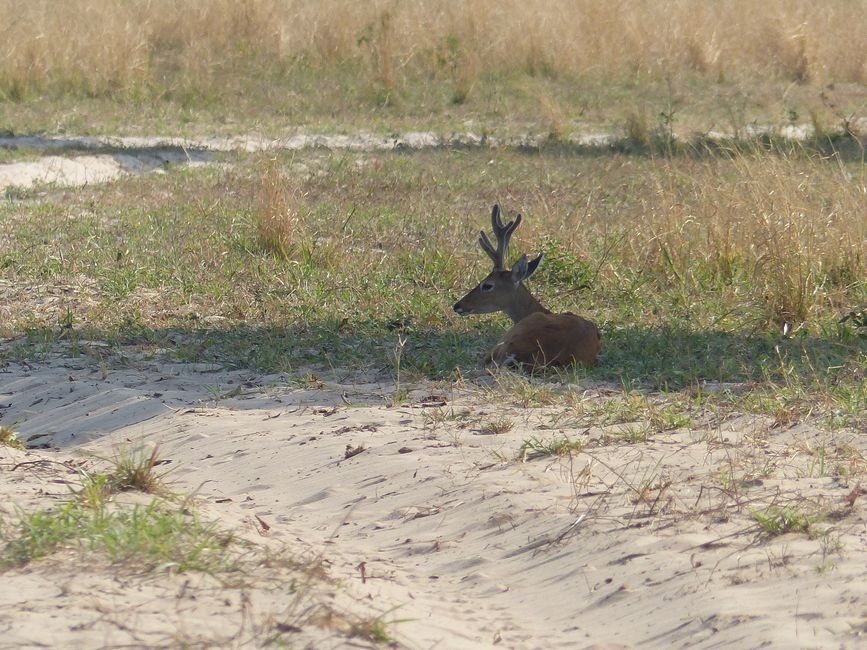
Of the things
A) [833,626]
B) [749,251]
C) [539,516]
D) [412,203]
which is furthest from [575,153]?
[833,626]

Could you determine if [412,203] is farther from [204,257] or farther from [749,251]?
[749,251]

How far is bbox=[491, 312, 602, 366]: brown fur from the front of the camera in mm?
6016

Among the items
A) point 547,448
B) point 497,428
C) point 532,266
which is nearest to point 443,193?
point 532,266

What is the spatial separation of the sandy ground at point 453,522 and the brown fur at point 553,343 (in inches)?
14.8

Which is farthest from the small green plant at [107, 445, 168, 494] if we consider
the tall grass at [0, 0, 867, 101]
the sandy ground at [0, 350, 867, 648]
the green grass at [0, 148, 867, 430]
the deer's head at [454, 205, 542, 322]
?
the tall grass at [0, 0, 867, 101]

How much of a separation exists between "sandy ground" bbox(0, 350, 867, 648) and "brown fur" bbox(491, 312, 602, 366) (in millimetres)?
377

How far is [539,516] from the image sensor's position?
4094 mm

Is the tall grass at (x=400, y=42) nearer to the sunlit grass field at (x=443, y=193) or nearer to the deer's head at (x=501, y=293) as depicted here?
the sunlit grass field at (x=443, y=193)

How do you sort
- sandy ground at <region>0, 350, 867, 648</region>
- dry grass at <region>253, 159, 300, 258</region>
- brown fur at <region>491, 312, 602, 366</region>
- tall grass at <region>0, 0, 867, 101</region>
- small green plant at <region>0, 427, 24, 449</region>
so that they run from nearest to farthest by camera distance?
1. sandy ground at <region>0, 350, 867, 648</region>
2. small green plant at <region>0, 427, 24, 449</region>
3. brown fur at <region>491, 312, 602, 366</region>
4. dry grass at <region>253, 159, 300, 258</region>
5. tall grass at <region>0, 0, 867, 101</region>

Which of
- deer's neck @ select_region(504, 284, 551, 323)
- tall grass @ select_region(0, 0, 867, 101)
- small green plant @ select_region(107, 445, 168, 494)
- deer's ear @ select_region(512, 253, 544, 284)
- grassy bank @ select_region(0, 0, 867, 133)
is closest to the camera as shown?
small green plant @ select_region(107, 445, 168, 494)

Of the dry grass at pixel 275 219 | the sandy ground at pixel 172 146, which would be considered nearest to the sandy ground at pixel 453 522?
the dry grass at pixel 275 219

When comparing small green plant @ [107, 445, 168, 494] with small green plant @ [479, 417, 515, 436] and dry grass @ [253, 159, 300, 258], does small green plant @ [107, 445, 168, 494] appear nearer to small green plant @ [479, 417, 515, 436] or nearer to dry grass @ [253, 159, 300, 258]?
small green plant @ [479, 417, 515, 436]

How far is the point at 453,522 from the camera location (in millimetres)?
4176

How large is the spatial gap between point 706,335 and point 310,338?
7.26ft
